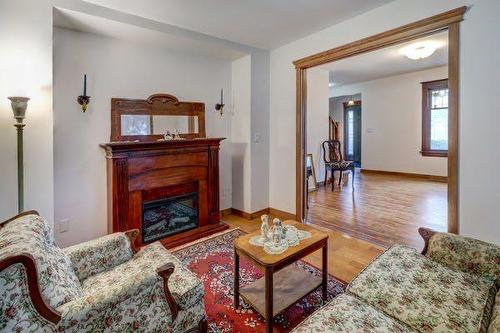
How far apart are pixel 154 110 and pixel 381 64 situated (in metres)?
4.76

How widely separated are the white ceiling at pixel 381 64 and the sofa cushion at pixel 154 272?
4.21 metres

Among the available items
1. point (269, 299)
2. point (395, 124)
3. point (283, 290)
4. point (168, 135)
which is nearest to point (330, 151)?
point (395, 124)

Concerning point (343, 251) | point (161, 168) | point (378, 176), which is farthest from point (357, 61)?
point (161, 168)

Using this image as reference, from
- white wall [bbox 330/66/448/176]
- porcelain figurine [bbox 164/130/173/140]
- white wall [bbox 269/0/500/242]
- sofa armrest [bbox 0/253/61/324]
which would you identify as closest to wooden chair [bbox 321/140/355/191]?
white wall [bbox 330/66/448/176]

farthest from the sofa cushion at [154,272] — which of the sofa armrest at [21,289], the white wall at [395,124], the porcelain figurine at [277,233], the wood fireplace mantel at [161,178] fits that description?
the white wall at [395,124]

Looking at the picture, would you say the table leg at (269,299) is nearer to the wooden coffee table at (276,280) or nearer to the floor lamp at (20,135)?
the wooden coffee table at (276,280)

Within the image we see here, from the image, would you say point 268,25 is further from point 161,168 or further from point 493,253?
point 493,253

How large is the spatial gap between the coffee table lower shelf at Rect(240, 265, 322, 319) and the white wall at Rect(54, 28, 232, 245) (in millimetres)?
1984

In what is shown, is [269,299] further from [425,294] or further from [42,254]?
[42,254]

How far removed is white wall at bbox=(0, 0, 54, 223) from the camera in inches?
82.2

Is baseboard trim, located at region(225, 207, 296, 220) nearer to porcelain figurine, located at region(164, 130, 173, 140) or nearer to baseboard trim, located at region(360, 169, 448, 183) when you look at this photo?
porcelain figurine, located at region(164, 130, 173, 140)

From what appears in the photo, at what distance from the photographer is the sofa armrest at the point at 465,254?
1537mm

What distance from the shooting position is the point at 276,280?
203 centimetres

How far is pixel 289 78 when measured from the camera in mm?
3680
